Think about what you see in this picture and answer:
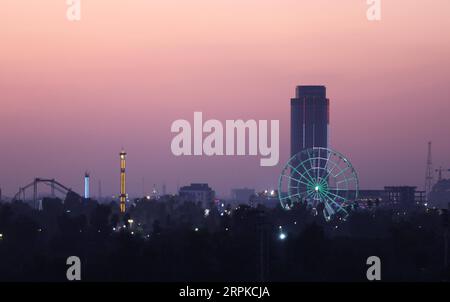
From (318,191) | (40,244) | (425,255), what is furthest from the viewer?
(318,191)

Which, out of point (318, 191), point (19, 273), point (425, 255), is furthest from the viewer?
point (318, 191)

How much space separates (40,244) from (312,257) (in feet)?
92.4

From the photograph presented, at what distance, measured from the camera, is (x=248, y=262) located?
76812 mm

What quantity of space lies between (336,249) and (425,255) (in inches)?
241

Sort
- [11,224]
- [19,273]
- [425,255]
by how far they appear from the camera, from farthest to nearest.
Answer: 1. [11,224]
2. [425,255]
3. [19,273]

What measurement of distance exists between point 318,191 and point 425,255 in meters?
53.0
